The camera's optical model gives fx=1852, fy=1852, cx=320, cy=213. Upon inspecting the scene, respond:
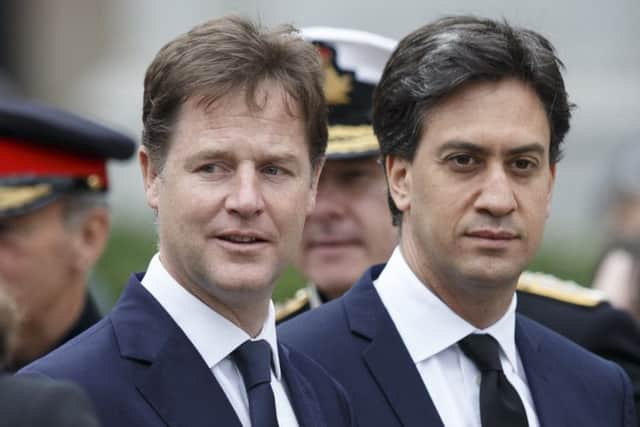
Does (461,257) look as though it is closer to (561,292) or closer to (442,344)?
(442,344)

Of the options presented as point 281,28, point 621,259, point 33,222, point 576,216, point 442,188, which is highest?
point 281,28

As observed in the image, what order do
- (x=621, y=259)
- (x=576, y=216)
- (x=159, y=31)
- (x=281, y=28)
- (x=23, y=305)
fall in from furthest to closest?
(x=159, y=31)
(x=576, y=216)
(x=621, y=259)
(x=23, y=305)
(x=281, y=28)

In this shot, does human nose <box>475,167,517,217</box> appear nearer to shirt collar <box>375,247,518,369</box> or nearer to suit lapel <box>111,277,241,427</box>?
shirt collar <box>375,247,518,369</box>

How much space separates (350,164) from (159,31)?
1000 centimetres

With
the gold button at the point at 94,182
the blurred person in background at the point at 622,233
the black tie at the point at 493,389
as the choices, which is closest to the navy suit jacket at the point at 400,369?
the black tie at the point at 493,389

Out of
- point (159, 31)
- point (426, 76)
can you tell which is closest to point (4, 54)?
point (159, 31)

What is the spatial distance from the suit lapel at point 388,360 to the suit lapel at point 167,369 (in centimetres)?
62

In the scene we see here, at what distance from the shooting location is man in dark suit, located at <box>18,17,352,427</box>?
425cm

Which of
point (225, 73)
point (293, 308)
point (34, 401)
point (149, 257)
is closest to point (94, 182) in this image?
point (293, 308)

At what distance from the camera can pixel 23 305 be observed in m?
5.93

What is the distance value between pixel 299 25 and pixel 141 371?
10692mm

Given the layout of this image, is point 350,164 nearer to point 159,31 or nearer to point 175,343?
point 175,343

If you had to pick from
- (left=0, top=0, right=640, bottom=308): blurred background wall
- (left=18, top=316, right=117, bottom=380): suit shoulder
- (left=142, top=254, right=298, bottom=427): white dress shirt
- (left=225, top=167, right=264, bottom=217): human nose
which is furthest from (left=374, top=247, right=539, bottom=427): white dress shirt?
(left=0, top=0, right=640, bottom=308): blurred background wall

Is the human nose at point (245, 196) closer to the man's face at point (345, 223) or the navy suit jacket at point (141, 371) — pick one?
the navy suit jacket at point (141, 371)
